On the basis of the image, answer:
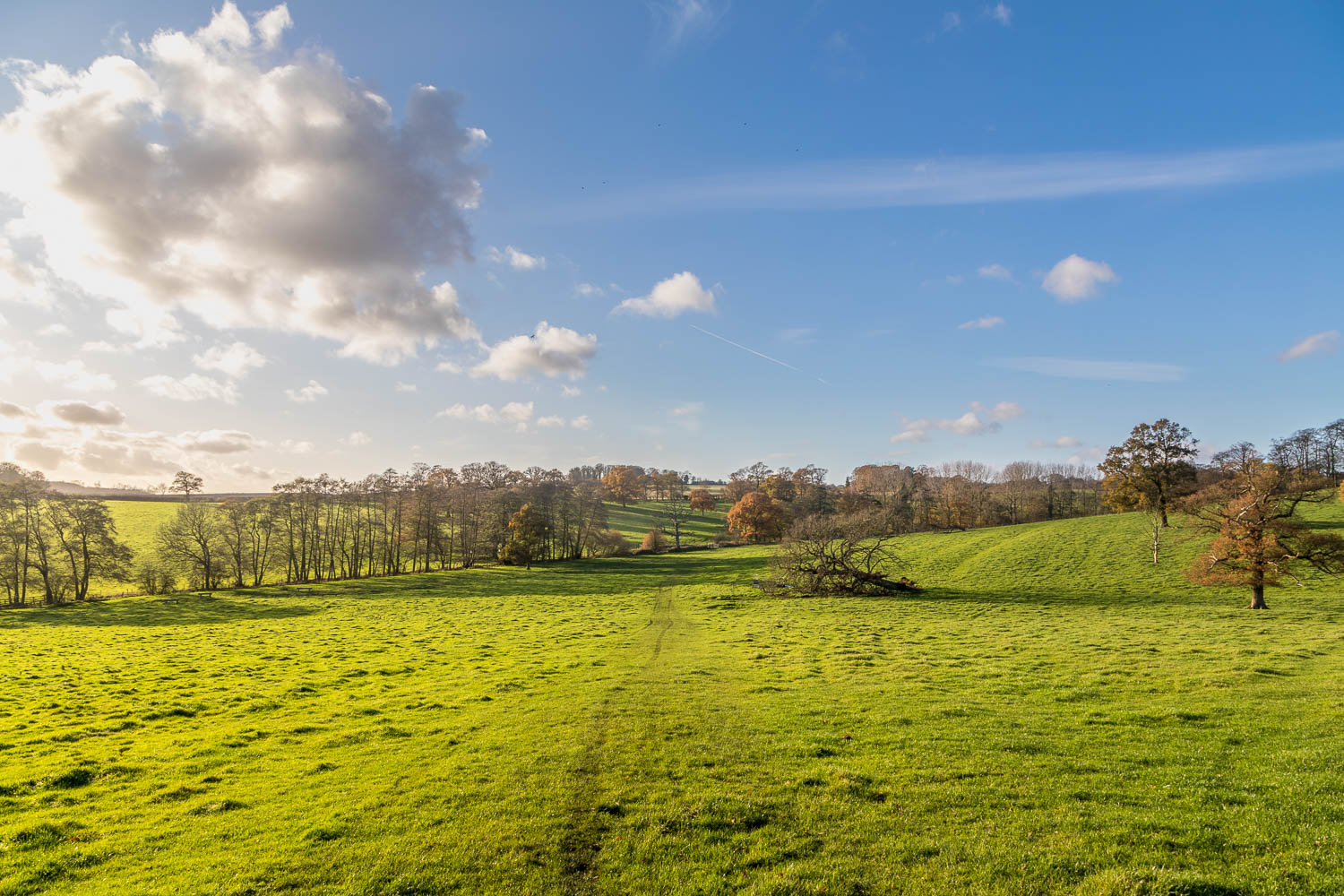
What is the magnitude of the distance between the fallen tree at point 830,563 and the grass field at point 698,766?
18.7 metres

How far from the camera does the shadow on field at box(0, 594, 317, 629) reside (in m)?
41.1

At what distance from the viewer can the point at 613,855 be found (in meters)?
8.18

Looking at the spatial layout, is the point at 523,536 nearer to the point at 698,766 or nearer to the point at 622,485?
the point at 698,766

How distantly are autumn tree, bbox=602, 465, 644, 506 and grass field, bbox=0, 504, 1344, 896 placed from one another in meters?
121

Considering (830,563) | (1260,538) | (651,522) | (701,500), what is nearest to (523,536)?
(830,563)

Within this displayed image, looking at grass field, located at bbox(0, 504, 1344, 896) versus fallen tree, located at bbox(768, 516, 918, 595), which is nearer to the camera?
grass field, located at bbox(0, 504, 1344, 896)

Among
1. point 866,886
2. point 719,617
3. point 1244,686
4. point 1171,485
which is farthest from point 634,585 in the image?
point 1171,485

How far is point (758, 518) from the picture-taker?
93750 mm

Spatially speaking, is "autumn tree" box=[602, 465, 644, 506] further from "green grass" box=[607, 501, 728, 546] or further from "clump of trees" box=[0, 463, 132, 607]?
"clump of trees" box=[0, 463, 132, 607]

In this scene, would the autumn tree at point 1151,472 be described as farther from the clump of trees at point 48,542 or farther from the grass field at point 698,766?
the clump of trees at point 48,542

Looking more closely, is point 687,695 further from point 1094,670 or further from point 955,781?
point 1094,670

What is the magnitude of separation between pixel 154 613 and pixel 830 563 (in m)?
57.6

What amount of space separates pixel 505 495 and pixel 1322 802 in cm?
8213

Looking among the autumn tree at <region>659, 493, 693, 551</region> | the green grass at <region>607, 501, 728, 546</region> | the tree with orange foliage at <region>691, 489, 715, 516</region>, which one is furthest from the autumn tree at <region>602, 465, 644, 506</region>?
the tree with orange foliage at <region>691, 489, 715, 516</region>
